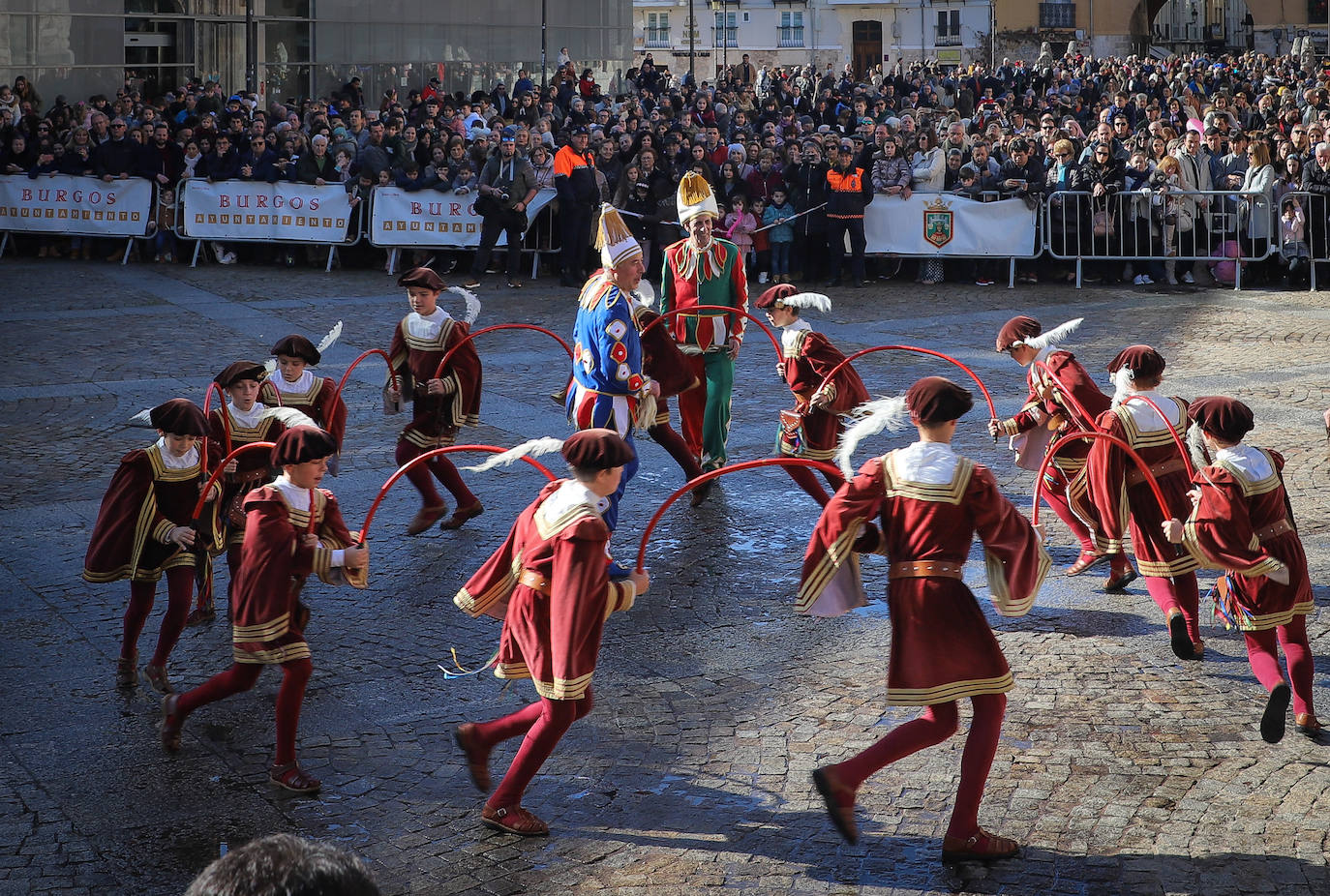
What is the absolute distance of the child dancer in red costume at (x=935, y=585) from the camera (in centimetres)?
497

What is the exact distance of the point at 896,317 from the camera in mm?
15367

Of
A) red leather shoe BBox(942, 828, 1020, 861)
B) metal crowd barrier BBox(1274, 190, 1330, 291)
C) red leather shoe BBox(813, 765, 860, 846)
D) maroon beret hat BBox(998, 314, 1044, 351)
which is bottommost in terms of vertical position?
red leather shoe BBox(942, 828, 1020, 861)

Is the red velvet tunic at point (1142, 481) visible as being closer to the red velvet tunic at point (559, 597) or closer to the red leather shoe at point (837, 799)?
the red leather shoe at point (837, 799)

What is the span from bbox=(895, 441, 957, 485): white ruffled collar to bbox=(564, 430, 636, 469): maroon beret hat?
90 centimetres

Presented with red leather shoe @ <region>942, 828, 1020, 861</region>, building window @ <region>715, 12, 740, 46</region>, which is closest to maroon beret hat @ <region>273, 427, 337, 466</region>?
red leather shoe @ <region>942, 828, 1020, 861</region>

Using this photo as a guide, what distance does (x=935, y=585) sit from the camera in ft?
16.5

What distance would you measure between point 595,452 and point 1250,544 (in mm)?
2572

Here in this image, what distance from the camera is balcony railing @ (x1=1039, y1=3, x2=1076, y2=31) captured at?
64.4 m

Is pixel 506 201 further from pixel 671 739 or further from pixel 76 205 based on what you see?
pixel 671 739

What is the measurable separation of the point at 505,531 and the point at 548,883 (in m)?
4.12

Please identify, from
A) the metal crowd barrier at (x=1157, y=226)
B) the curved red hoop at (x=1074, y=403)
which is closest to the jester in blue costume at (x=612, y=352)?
the curved red hoop at (x=1074, y=403)

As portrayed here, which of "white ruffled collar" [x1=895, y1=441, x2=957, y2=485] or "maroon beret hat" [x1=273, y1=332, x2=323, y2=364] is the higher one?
"maroon beret hat" [x1=273, y1=332, x2=323, y2=364]

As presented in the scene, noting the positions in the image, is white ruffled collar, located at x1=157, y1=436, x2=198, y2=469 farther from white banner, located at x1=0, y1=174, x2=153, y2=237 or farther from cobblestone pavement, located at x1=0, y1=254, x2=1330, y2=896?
white banner, located at x1=0, y1=174, x2=153, y2=237

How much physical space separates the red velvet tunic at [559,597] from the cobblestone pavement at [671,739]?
1.86 ft
